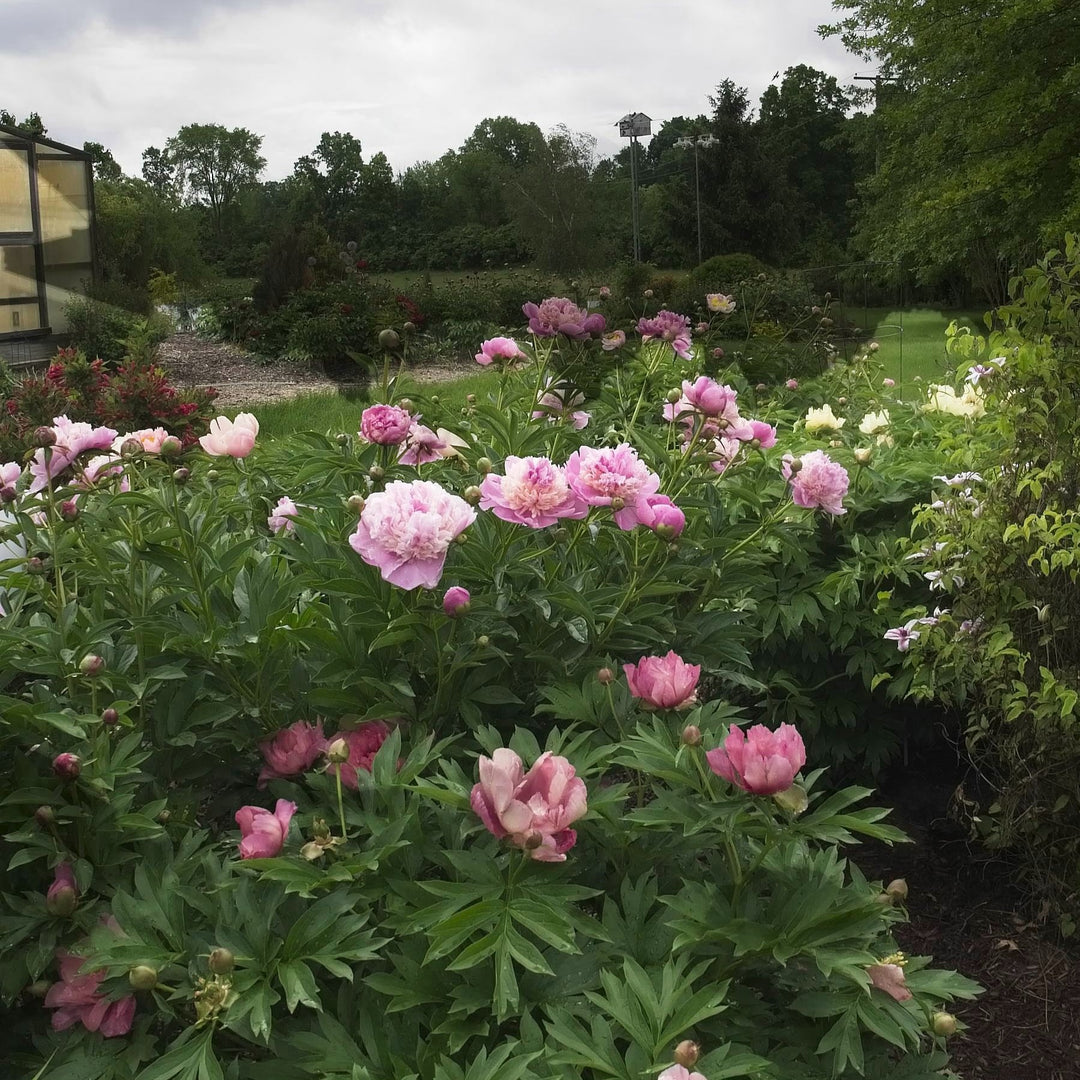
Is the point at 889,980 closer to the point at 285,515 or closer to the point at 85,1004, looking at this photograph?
the point at 85,1004

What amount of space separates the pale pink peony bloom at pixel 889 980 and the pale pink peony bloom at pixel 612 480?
517 millimetres

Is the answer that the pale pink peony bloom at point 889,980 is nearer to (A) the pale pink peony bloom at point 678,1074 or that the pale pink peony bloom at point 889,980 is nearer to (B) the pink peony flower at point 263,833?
(A) the pale pink peony bloom at point 678,1074

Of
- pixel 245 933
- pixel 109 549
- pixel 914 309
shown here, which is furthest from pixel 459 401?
pixel 914 309

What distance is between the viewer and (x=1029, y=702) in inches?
79.8

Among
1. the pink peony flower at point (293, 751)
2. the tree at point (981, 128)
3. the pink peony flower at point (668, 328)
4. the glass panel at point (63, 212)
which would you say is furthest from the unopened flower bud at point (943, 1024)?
the glass panel at point (63, 212)

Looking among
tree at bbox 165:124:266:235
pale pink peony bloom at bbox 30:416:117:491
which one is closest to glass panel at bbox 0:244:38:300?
pale pink peony bloom at bbox 30:416:117:491

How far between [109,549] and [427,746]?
619 millimetres

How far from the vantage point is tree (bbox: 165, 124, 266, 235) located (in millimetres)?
27578

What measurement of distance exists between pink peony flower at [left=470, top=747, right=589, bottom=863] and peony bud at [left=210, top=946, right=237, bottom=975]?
225 millimetres

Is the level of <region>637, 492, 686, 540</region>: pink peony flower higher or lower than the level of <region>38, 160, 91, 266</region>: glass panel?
lower

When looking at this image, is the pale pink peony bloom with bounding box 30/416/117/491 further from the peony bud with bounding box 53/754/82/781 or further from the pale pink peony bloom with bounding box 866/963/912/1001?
the pale pink peony bloom with bounding box 866/963/912/1001

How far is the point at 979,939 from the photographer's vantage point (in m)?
2.22

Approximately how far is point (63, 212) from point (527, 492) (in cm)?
1336

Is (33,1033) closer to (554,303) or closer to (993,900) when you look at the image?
(554,303)
